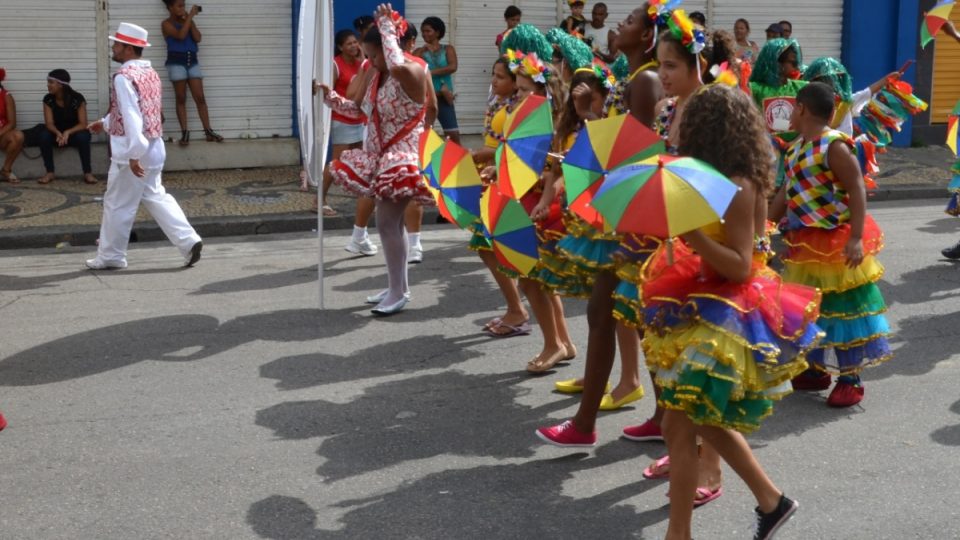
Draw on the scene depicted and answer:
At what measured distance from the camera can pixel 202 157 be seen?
47.1ft

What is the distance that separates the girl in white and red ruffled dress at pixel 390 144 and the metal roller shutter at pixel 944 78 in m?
12.4

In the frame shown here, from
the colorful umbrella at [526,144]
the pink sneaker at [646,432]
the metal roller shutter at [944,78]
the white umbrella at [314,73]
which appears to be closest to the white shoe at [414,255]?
the white umbrella at [314,73]

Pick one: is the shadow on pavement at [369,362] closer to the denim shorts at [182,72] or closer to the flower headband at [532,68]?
the flower headband at [532,68]

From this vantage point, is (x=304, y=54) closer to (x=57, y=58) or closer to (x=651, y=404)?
(x=651, y=404)

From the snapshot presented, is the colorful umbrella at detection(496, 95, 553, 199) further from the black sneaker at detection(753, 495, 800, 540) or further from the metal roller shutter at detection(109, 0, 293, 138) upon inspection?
the metal roller shutter at detection(109, 0, 293, 138)

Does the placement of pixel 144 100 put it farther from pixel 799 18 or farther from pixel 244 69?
pixel 799 18

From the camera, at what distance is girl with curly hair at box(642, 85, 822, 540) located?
14.0ft

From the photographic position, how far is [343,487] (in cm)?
528

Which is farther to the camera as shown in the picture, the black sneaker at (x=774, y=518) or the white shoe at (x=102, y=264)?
the white shoe at (x=102, y=264)

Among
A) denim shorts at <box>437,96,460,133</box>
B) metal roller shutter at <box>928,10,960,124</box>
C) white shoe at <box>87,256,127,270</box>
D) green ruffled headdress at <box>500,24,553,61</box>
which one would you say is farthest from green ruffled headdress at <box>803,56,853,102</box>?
metal roller shutter at <box>928,10,960,124</box>

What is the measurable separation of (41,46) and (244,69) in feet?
7.46

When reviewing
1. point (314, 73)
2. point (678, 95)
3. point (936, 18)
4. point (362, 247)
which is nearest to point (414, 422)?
point (678, 95)

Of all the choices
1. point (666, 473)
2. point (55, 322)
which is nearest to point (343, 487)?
point (666, 473)

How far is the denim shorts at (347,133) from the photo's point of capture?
1189 centimetres
